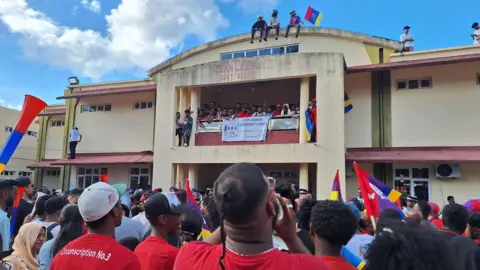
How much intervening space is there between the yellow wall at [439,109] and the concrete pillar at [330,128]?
2326mm

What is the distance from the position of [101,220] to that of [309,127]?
11.9 meters

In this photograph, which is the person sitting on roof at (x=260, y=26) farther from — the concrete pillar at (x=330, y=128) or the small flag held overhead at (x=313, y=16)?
the concrete pillar at (x=330, y=128)

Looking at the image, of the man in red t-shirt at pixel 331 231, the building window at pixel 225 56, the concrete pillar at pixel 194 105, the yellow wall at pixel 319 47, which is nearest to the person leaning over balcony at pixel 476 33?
the yellow wall at pixel 319 47

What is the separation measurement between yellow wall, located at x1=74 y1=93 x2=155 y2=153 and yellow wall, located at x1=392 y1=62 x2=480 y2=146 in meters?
11.4

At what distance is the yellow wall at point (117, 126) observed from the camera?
19.1 metres

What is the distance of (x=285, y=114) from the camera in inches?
584

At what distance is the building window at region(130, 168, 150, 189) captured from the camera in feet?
61.4

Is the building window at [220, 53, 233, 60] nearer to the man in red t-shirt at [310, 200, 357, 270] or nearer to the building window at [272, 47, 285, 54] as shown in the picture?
the building window at [272, 47, 285, 54]

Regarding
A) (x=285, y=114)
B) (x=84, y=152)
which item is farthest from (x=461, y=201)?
(x=84, y=152)

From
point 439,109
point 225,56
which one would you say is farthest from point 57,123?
point 439,109

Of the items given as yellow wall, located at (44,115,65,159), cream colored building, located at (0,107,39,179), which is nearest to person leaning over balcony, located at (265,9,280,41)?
yellow wall, located at (44,115,65,159)

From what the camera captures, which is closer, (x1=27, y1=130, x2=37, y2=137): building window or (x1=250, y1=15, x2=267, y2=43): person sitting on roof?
(x1=250, y1=15, x2=267, y2=43): person sitting on roof


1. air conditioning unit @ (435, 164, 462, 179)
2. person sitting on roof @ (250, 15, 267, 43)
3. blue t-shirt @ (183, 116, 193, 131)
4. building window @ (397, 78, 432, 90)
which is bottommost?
air conditioning unit @ (435, 164, 462, 179)

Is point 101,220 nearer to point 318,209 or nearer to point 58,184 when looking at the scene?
point 318,209
